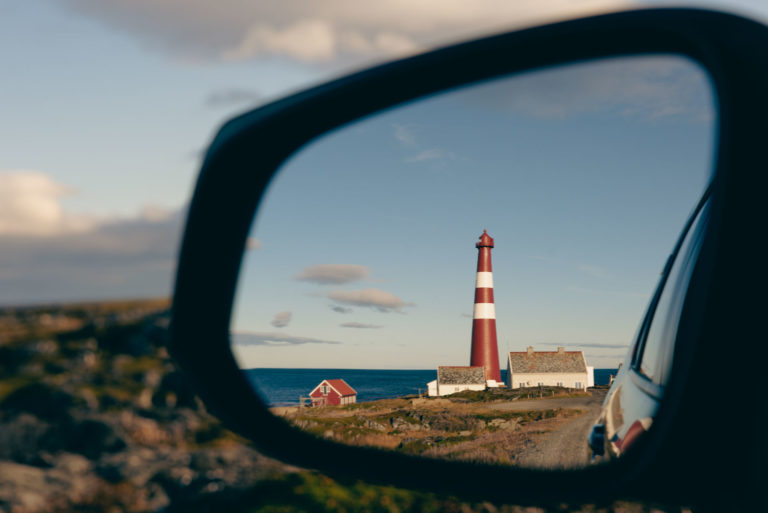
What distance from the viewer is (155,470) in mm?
3584

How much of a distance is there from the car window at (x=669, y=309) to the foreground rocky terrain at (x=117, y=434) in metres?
0.99

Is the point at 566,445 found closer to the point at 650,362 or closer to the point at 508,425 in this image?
the point at 650,362

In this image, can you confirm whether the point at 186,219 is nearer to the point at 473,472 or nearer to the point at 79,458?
the point at 473,472

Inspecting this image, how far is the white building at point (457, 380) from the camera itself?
140 feet

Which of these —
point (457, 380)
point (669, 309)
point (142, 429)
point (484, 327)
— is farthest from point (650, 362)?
point (457, 380)

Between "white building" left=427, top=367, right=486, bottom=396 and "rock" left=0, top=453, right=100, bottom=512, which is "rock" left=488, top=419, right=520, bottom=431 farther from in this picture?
"white building" left=427, top=367, right=486, bottom=396

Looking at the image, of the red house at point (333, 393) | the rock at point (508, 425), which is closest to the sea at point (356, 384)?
the red house at point (333, 393)

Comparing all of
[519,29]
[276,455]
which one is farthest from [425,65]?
[276,455]

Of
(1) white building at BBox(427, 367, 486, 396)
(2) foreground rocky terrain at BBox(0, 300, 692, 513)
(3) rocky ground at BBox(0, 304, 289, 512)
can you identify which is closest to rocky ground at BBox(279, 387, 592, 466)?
(2) foreground rocky terrain at BBox(0, 300, 692, 513)

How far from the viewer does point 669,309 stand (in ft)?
7.64

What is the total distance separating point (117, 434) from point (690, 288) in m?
2.65

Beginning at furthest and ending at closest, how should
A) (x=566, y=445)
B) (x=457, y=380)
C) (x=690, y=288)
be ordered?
1. (x=457, y=380)
2. (x=566, y=445)
3. (x=690, y=288)

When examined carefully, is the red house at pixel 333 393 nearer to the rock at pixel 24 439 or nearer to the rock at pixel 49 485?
the rock at pixel 49 485

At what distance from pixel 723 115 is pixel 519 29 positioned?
651mm
